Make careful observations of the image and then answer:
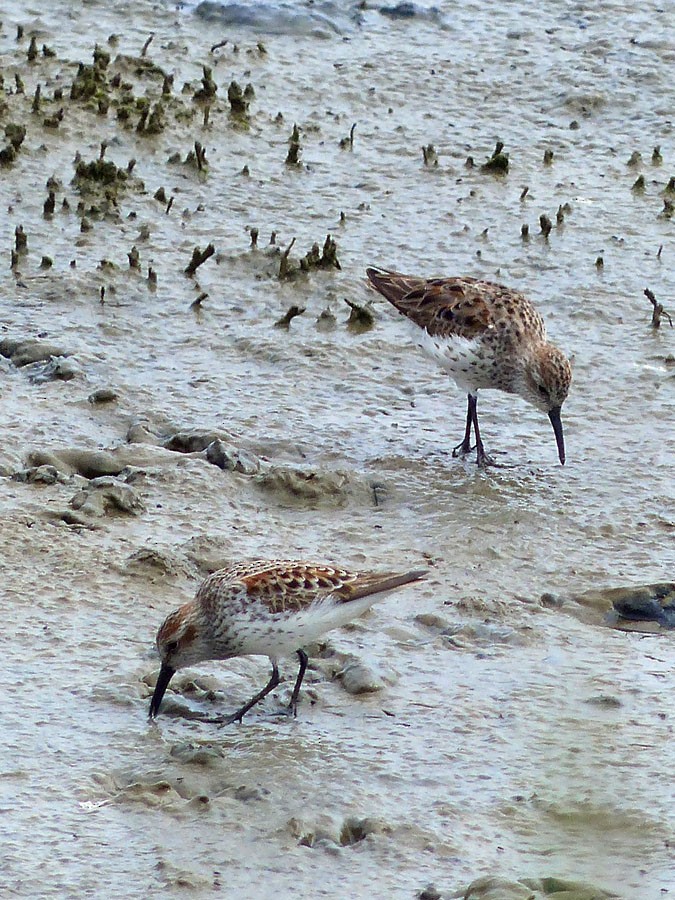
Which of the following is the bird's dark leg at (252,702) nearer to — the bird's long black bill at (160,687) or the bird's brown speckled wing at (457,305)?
the bird's long black bill at (160,687)

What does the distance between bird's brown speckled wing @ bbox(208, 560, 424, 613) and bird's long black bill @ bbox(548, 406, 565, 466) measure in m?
2.19

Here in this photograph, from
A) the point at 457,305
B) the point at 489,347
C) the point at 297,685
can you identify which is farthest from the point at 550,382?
the point at 297,685


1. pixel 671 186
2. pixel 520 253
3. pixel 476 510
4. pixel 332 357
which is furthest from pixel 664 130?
pixel 476 510

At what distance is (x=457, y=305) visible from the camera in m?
8.48

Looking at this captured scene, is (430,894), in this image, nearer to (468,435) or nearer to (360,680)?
(360,680)

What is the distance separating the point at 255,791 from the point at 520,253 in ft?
18.9

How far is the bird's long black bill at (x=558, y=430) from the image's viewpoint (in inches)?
320

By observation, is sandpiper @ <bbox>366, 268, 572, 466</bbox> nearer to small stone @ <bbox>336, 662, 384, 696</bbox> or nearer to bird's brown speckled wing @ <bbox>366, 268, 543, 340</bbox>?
bird's brown speckled wing @ <bbox>366, 268, 543, 340</bbox>

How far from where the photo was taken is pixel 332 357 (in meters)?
9.25

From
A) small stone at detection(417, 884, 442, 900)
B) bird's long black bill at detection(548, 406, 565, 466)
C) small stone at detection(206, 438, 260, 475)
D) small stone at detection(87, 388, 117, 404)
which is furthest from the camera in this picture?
small stone at detection(87, 388, 117, 404)

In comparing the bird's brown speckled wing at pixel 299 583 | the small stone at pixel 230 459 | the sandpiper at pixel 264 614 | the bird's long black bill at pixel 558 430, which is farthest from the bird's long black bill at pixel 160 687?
the bird's long black bill at pixel 558 430

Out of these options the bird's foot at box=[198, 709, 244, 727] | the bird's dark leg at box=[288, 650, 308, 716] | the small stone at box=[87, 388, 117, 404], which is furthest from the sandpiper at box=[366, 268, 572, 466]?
the bird's foot at box=[198, 709, 244, 727]

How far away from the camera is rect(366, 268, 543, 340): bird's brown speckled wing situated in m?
8.41

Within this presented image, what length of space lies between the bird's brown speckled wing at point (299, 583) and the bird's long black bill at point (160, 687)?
373mm
